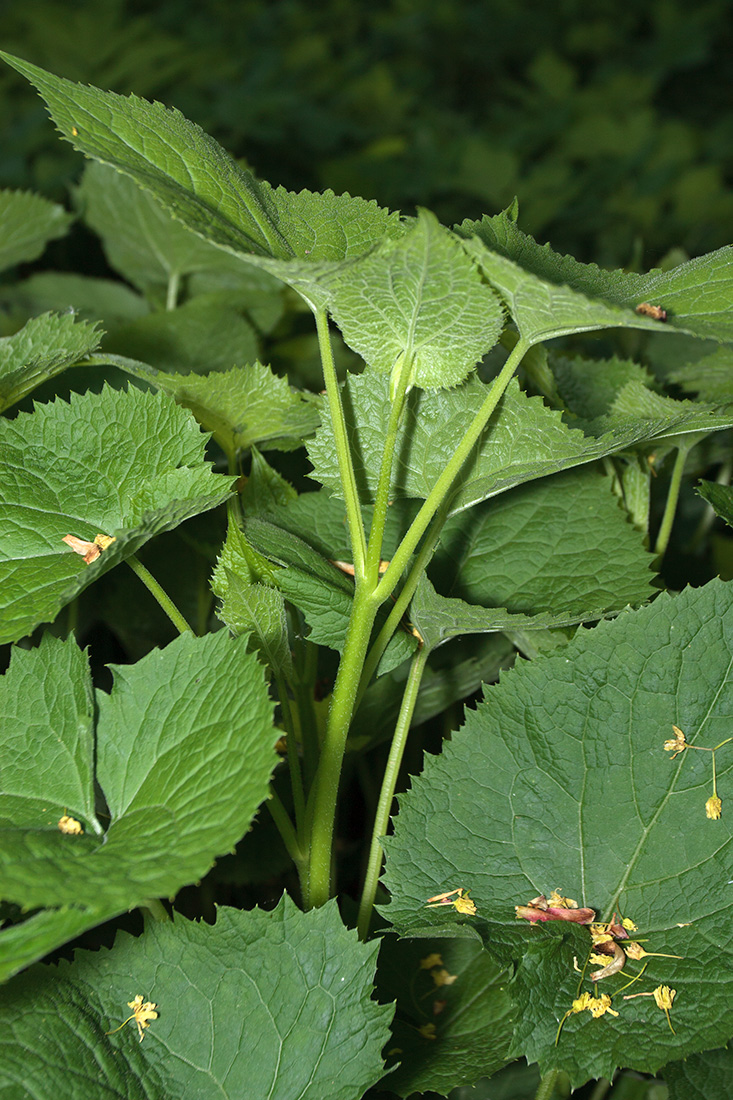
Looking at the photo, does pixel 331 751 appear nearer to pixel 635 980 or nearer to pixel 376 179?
pixel 635 980

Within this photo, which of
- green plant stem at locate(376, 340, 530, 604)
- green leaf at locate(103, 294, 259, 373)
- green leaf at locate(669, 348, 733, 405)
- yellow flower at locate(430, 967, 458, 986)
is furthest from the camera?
green leaf at locate(103, 294, 259, 373)

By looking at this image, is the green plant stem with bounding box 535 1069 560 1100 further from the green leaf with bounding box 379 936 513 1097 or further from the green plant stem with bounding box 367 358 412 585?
the green plant stem with bounding box 367 358 412 585

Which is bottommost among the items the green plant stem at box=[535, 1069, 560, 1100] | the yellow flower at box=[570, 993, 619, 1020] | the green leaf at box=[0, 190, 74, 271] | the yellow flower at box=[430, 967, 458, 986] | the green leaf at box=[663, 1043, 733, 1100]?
the green leaf at box=[663, 1043, 733, 1100]

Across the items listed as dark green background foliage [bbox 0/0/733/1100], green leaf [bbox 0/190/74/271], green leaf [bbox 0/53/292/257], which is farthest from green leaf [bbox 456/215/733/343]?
green leaf [bbox 0/190/74/271]

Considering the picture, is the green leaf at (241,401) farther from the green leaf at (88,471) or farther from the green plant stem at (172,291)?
the green plant stem at (172,291)

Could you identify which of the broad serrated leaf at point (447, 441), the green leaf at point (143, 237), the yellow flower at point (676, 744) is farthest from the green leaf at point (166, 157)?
the green leaf at point (143, 237)

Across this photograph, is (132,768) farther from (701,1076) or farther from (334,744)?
(701,1076)
